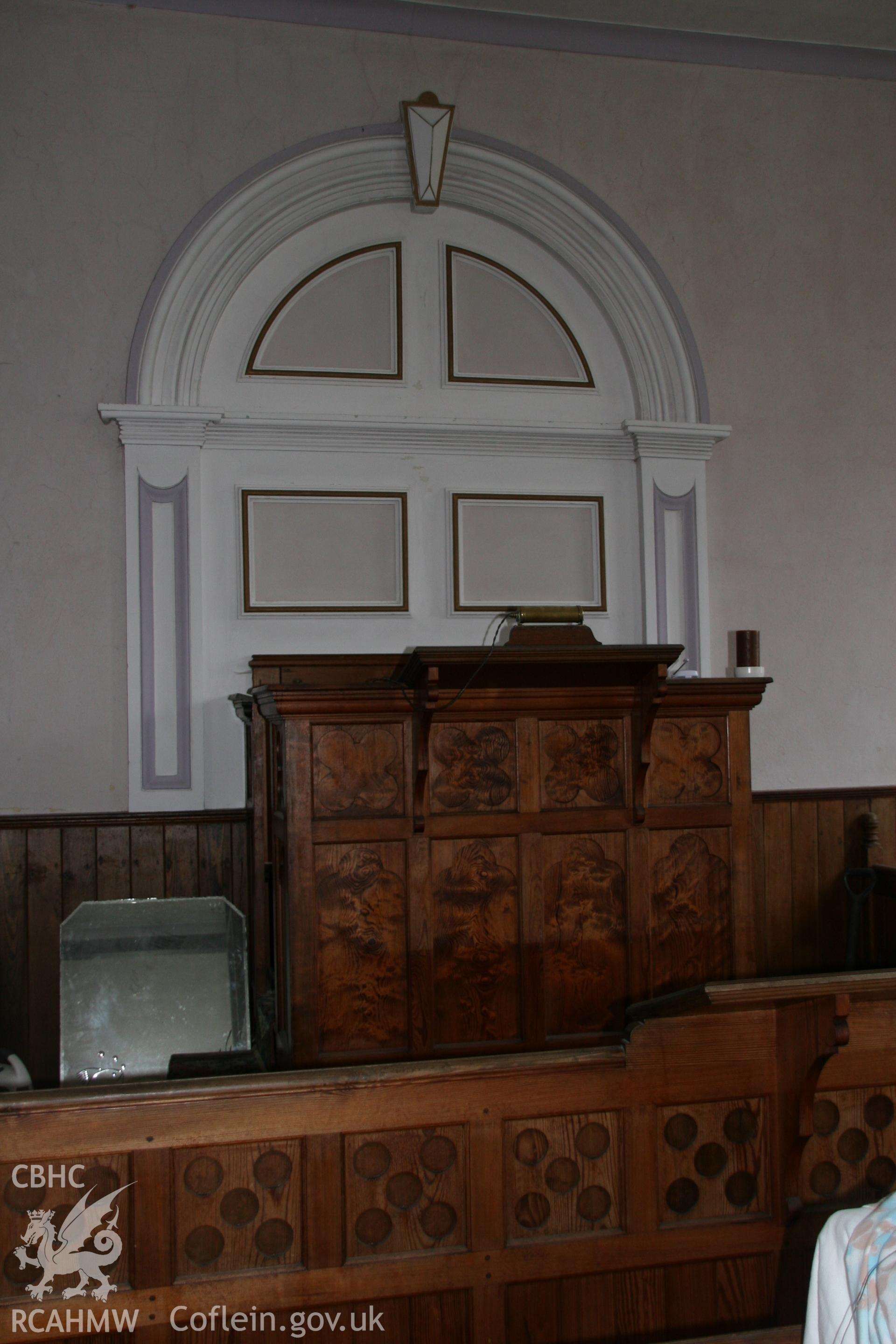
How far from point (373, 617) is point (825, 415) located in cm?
224

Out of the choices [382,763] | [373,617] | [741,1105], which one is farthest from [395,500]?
[741,1105]

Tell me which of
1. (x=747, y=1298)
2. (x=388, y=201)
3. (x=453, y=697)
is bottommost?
(x=747, y=1298)

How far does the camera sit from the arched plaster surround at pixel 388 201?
416cm

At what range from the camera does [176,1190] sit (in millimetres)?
2088

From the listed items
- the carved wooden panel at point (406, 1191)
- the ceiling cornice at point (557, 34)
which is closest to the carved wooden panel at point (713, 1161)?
the carved wooden panel at point (406, 1191)

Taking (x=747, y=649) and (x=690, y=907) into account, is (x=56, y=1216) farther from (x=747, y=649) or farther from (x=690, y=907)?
(x=747, y=649)

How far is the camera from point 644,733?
10.2 ft

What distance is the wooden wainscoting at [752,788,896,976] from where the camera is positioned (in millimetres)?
4453

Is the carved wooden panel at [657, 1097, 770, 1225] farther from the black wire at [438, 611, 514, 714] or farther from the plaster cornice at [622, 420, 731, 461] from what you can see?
the plaster cornice at [622, 420, 731, 461]

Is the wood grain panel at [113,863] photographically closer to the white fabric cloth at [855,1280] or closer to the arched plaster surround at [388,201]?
the arched plaster surround at [388,201]

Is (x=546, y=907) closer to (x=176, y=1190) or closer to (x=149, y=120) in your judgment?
(x=176, y=1190)

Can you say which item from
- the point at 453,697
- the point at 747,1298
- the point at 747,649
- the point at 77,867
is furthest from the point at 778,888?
the point at 77,867

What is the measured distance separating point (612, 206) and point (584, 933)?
3.20 meters

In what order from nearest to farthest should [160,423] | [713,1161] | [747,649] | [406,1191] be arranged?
[406,1191], [713,1161], [747,649], [160,423]
